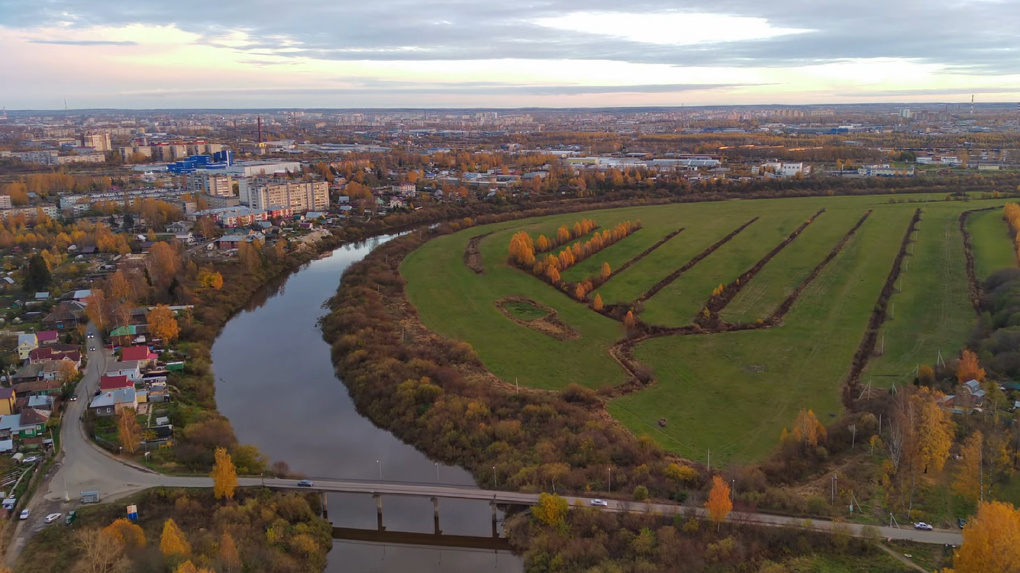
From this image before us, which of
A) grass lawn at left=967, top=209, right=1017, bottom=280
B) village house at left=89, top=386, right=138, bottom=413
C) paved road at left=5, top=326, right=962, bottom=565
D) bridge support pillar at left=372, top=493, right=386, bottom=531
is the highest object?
grass lawn at left=967, top=209, right=1017, bottom=280

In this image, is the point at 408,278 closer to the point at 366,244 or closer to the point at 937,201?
the point at 366,244

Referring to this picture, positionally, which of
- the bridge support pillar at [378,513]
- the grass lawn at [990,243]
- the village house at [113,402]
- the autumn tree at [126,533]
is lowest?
the bridge support pillar at [378,513]

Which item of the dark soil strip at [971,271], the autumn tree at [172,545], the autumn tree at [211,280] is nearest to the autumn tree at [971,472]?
the dark soil strip at [971,271]

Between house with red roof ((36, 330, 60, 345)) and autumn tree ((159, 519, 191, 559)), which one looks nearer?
autumn tree ((159, 519, 191, 559))

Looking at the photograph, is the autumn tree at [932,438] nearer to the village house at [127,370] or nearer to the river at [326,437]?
the river at [326,437]

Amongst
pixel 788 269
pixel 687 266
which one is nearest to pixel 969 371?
pixel 788 269

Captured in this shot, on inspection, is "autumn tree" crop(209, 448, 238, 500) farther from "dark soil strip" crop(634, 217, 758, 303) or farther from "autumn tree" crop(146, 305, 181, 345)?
"dark soil strip" crop(634, 217, 758, 303)

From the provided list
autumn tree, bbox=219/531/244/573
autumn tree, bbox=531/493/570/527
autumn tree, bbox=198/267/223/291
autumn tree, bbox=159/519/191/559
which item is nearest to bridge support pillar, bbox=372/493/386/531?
autumn tree, bbox=219/531/244/573

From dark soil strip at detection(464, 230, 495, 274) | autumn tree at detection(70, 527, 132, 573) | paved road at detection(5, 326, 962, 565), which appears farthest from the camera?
dark soil strip at detection(464, 230, 495, 274)
